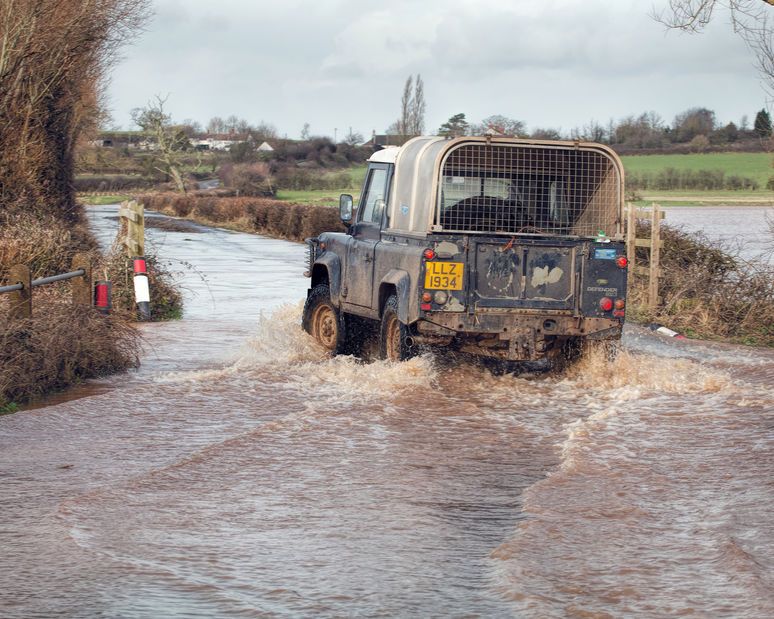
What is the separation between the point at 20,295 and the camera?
11.7 metres

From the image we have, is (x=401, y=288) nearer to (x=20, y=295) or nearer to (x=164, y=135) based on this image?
(x=20, y=295)

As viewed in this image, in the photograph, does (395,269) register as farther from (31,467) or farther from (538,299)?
(31,467)

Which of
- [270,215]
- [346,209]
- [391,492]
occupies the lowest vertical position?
[391,492]

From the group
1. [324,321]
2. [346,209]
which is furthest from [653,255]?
[346,209]

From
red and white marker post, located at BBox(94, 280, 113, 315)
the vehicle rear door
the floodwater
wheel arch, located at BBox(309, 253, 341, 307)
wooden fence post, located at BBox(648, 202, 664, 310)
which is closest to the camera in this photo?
the vehicle rear door

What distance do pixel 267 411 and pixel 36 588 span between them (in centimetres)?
495

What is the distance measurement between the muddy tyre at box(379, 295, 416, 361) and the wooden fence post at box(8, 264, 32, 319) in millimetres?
3454

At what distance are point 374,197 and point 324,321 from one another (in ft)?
6.40

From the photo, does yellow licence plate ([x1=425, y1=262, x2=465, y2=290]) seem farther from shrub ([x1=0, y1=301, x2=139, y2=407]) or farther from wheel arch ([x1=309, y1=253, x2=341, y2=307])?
shrub ([x1=0, y1=301, x2=139, y2=407])

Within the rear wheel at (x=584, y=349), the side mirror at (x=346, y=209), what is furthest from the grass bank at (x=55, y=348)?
the rear wheel at (x=584, y=349)

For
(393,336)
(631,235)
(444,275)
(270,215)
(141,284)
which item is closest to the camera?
(444,275)

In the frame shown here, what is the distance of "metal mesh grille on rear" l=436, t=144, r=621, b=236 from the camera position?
1199 centimetres

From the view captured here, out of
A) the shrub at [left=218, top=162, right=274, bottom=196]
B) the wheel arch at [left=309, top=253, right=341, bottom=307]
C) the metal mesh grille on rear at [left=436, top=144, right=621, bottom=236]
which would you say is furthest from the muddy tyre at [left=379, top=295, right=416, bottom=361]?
the shrub at [left=218, top=162, right=274, bottom=196]

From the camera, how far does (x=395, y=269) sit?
12.2 m
